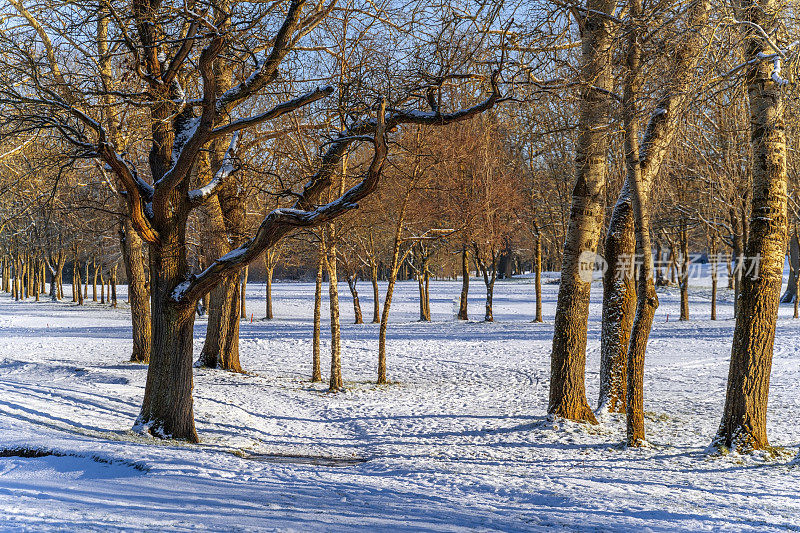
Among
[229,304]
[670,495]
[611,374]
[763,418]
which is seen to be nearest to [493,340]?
[229,304]

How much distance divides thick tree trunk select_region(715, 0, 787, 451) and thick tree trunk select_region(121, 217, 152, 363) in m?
13.1

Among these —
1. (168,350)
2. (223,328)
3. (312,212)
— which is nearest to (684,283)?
(223,328)

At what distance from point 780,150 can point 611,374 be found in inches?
167

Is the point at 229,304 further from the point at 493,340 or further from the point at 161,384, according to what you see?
the point at 493,340

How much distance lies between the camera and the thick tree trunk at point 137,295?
51.5 feet

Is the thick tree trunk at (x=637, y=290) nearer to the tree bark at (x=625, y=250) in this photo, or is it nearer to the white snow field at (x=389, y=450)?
the tree bark at (x=625, y=250)

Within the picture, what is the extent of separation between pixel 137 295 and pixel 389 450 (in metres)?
9.31

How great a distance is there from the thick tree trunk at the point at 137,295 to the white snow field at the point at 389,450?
926mm

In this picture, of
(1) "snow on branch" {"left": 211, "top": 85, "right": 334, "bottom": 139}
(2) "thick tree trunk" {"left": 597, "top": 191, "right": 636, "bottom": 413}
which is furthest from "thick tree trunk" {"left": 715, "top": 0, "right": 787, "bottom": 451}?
(1) "snow on branch" {"left": 211, "top": 85, "right": 334, "bottom": 139}

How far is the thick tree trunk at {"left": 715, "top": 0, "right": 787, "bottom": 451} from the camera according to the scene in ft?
25.8

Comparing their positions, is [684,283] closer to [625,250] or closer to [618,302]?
[618,302]

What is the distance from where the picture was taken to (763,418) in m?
8.19

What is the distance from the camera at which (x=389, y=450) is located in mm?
9344

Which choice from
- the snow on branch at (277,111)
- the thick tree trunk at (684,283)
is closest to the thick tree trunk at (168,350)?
the snow on branch at (277,111)
